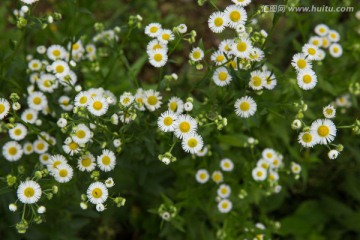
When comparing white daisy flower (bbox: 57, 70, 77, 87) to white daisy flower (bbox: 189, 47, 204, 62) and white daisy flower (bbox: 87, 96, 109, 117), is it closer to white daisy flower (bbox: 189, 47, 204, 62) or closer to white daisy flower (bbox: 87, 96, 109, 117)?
white daisy flower (bbox: 87, 96, 109, 117)

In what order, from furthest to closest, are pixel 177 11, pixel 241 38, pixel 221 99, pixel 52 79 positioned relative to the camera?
pixel 177 11, pixel 52 79, pixel 221 99, pixel 241 38

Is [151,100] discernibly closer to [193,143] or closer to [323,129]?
[193,143]

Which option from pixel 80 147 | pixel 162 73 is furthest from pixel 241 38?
pixel 80 147

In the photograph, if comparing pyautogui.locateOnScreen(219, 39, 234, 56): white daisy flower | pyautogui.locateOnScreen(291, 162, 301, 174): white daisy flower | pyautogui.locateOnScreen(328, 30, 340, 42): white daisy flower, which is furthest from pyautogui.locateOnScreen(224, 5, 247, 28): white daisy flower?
pyautogui.locateOnScreen(291, 162, 301, 174): white daisy flower

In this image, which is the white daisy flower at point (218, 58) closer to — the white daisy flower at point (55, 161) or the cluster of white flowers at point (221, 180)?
the cluster of white flowers at point (221, 180)

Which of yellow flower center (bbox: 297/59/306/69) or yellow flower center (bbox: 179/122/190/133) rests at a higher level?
yellow flower center (bbox: 297/59/306/69)

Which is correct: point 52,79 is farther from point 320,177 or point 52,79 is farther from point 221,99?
point 320,177
